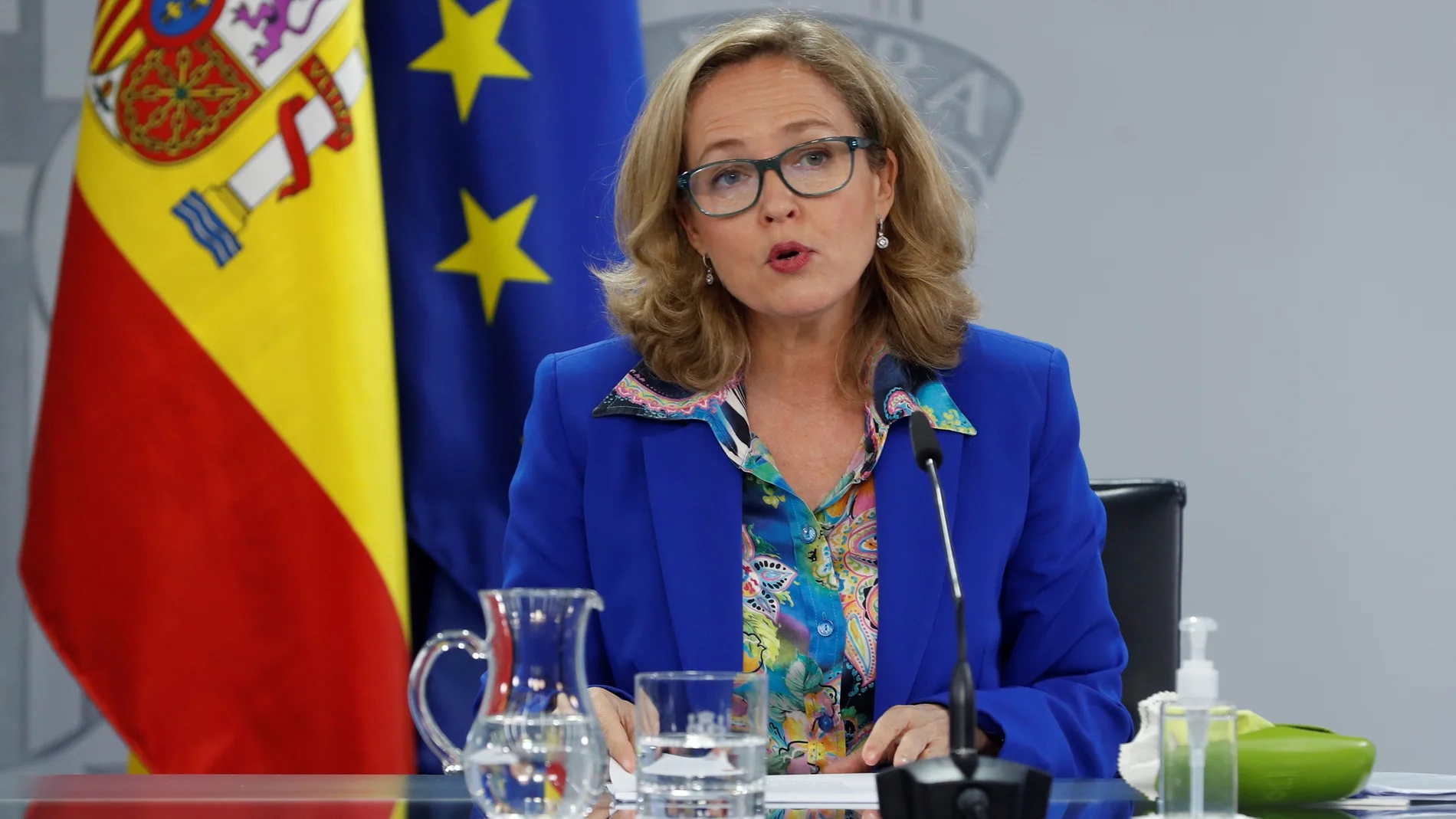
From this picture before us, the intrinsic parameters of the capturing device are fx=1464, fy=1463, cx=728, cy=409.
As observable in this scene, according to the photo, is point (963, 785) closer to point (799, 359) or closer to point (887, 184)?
point (799, 359)

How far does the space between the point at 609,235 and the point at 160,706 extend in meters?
1.02

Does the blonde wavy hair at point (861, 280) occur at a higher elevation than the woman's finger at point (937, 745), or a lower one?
higher

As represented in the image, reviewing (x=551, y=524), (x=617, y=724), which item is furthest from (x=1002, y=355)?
(x=617, y=724)

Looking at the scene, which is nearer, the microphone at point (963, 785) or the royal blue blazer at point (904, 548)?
the microphone at point (963, 785)

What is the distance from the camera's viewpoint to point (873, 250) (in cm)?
187

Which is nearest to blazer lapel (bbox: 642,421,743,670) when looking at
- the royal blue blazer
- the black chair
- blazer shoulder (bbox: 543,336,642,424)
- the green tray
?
the royal blue blazer

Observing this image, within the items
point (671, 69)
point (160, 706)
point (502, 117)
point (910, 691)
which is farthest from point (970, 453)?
point (160, 706)

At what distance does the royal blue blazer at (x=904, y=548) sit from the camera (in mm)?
1613

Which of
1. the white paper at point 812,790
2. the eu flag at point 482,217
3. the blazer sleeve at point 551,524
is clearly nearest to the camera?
the white paper at point 812,790

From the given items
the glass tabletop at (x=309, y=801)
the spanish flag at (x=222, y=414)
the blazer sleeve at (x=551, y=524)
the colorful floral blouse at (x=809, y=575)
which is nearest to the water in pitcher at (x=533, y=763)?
the glass tabletop at (x=309, y=801)

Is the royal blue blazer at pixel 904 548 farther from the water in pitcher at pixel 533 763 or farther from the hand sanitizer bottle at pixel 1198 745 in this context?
the water in pitcher at pixel 533 763

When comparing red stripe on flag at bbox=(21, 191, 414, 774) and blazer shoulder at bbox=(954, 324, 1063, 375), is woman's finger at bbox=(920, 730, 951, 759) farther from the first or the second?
red stripe on flag at bbox=(21, 191, 414, 774)

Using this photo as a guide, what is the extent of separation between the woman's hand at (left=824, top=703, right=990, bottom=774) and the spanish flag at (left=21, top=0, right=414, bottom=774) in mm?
1101

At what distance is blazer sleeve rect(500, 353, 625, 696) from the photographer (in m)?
1.70
